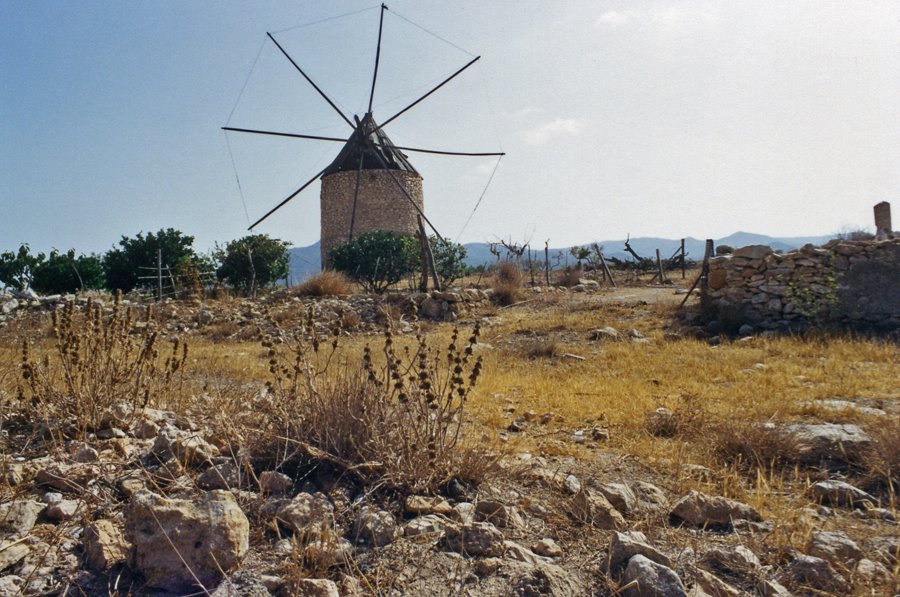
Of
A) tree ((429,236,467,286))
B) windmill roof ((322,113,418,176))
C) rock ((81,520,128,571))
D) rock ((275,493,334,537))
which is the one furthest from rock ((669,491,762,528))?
windmill roof ((322,113,418,176))

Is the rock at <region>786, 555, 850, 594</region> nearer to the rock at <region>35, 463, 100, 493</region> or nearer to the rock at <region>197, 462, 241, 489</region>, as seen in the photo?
the rock at <region>197, 462, 241, 489</region>

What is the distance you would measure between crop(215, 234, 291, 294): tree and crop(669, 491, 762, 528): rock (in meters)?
14.9

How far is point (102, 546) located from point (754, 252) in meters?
10.5

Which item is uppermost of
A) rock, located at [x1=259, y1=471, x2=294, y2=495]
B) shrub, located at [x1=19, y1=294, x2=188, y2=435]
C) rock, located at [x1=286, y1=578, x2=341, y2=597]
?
shrub, located at [x1=19, y1=294, x2=188, y2=435]

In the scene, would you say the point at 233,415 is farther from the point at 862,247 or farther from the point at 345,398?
the point at 862,247

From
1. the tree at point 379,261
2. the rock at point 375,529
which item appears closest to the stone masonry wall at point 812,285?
the tree at point 379,261

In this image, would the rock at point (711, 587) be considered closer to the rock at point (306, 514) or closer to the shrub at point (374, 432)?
the shrub at point (374, 432)

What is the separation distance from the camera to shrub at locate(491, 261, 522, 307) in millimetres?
14062

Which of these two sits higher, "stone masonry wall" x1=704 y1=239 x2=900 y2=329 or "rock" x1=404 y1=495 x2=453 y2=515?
"stone masonry wall" x1=704 y1=239 x2=900 y2=329

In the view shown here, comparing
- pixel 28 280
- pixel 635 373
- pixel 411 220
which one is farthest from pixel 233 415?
pixel 411 220

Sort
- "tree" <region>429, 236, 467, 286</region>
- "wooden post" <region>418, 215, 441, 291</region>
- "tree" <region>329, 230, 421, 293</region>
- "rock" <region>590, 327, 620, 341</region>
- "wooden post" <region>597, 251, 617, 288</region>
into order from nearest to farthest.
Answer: "rock" <region>590, 327, 620, 341</region>, "wooden post" <region>418, 215, 441, 291</region>, "tree" <region>329, 230, 421, 293</region>, "tree" <region>429, 236, 467, 286</region>, "wooden post" <region>597, 251, 617, 288</region>

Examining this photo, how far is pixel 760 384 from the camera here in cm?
571

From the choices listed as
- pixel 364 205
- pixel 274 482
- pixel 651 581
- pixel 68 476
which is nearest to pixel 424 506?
pixel 274 482

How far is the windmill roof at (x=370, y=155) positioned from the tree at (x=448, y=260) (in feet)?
22.6
